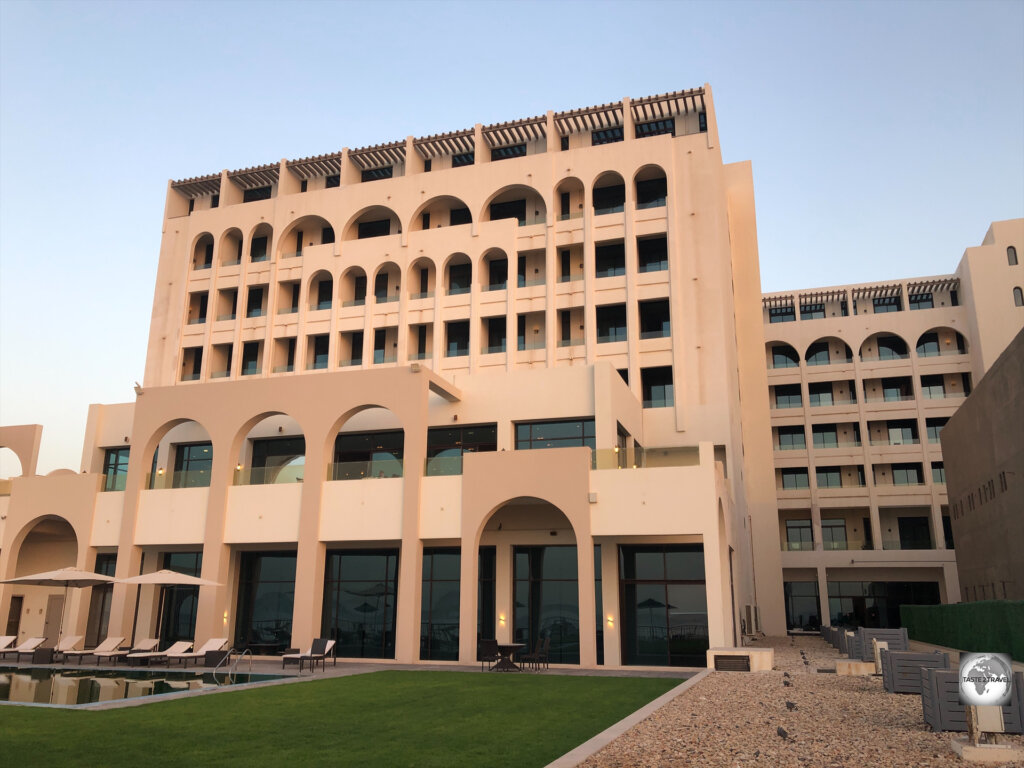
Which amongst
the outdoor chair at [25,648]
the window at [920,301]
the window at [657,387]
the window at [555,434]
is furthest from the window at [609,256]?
the window at [920,301]

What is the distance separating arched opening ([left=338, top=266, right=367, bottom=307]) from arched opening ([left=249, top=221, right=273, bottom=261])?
15.5 ft

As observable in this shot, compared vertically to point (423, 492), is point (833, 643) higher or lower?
lower

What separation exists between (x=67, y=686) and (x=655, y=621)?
15.6 metres

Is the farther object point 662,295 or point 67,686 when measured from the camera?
point 662,295

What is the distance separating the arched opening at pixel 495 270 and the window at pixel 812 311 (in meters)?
33.3

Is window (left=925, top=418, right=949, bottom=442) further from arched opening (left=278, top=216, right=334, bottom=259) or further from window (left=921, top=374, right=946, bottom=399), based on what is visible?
arched opening (left=278, top=216, right=334, bottom=259)

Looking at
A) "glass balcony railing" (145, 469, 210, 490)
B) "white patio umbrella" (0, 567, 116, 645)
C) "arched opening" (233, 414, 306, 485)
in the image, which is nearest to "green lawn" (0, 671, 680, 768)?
"white patio umbrella" (0, 567, 116, 645)

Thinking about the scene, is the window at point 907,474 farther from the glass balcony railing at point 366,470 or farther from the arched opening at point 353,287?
the glass balcony railing at point 366,470

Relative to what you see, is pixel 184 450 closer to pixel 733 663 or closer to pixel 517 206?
pixel 517 206

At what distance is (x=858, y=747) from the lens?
32.4 ft

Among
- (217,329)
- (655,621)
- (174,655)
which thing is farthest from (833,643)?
(217,329)

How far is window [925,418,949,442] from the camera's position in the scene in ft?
178

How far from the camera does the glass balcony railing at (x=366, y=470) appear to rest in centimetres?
2572

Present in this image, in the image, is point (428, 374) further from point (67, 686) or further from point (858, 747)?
point (858, 747)
